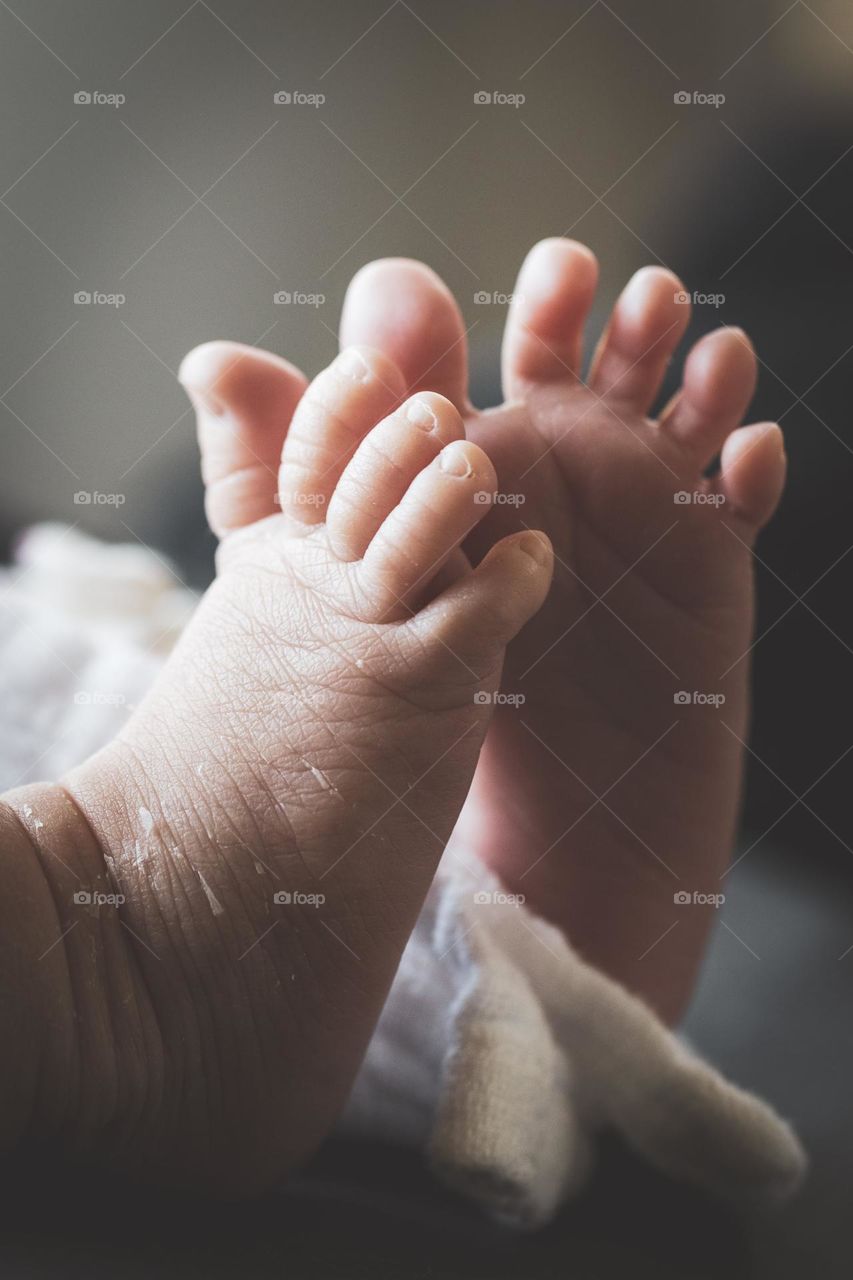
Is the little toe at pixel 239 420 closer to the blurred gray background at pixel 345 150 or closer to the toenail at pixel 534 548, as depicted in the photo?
the blurred gray background at pixel 345 150

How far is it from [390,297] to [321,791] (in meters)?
0.23

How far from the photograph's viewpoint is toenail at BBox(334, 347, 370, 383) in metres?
0.44

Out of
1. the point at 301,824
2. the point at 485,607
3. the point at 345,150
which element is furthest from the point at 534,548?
the point at 345,150

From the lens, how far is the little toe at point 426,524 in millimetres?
399

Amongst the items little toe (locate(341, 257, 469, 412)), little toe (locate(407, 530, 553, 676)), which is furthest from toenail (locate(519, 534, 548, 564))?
little toe (locate(341, 257, 469, 412))

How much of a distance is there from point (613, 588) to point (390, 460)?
0.55ft

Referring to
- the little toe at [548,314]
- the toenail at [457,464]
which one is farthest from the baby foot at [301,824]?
the little toe at [548,314]

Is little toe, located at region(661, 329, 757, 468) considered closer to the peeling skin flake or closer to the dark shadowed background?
the dark shadowed background

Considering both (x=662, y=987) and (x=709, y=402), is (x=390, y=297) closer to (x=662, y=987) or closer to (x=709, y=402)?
(x=709, y=402)

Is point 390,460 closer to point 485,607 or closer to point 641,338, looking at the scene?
point 485,607

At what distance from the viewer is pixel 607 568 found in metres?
0.53

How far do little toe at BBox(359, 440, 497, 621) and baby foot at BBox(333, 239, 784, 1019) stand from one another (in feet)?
0.31

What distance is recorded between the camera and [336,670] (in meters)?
0.42

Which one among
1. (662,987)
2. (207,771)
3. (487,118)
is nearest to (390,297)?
(487,118)
